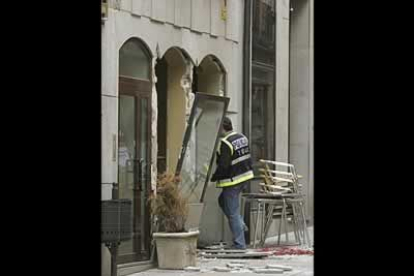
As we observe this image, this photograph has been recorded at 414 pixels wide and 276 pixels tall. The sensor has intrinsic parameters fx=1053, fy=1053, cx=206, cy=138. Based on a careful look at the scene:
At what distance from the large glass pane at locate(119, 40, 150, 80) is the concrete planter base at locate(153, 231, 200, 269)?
2.03 m

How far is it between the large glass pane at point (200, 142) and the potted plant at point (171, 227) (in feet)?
4.54

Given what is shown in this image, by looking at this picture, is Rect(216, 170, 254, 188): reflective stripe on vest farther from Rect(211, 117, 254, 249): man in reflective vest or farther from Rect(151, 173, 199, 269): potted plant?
Rect(151, 173, 199, 269): potted plant

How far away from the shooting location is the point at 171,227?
12.8 m

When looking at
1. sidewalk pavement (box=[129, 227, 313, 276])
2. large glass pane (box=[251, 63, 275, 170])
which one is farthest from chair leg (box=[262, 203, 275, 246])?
large glass pane (box=[251, 63, 275, 170])

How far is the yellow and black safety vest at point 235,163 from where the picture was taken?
14.8 meters

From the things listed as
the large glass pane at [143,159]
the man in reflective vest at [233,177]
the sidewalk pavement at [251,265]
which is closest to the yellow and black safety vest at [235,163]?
the man in reflective vest at [233,177]

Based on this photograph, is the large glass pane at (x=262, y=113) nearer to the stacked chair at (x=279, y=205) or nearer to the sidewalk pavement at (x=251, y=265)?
the stacked chair at (x=279, y=205)

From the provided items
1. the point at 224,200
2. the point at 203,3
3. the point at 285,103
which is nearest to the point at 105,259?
the point at 224,200

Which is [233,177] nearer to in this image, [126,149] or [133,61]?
[126,149]
